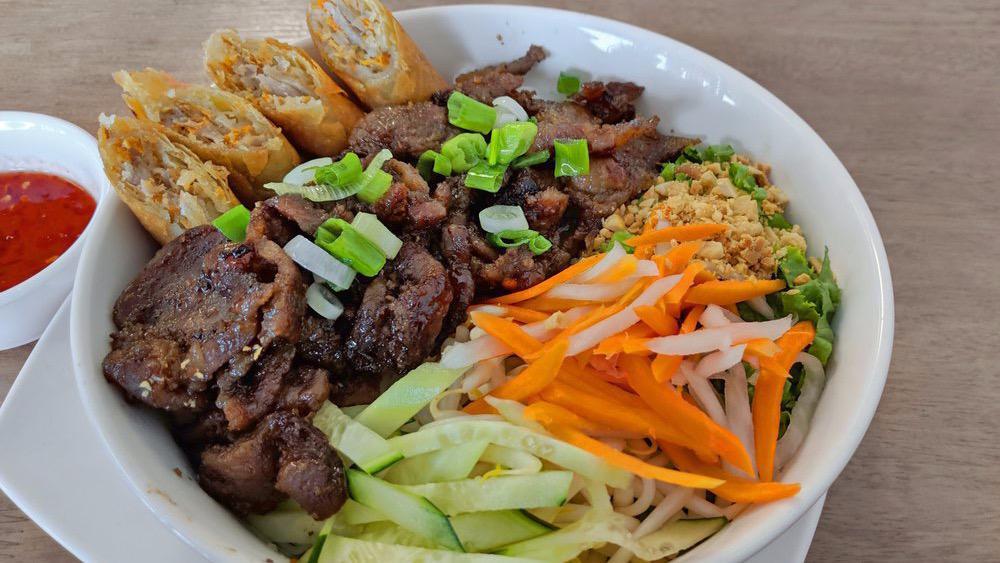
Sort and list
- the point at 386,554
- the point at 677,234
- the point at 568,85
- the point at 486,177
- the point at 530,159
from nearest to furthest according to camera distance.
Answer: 1. the point at 386,554
2. the point at 677,234
3. the point at 486,177
4. the point at 530,159
5. the point at 568,85

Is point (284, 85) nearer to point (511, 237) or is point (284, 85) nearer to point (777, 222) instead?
point (511, 237)

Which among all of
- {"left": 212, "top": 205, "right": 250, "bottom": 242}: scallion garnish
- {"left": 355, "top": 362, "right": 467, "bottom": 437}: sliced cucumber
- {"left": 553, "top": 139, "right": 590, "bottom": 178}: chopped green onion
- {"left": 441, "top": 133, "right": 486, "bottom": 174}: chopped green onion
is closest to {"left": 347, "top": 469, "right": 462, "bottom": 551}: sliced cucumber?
{"left": 355, "top": 362, "right": 467, "bottom": 437}: sliced cucumber

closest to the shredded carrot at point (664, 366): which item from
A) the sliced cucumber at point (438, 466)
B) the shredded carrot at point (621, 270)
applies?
the shredded carrot at point (621, 270)

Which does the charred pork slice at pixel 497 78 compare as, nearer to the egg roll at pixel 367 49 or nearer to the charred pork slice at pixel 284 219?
the egg roll at pixel 367 49

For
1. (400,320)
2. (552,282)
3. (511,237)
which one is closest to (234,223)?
(400,320)

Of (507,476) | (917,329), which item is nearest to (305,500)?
(507,476)

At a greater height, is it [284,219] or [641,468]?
[284,219]
